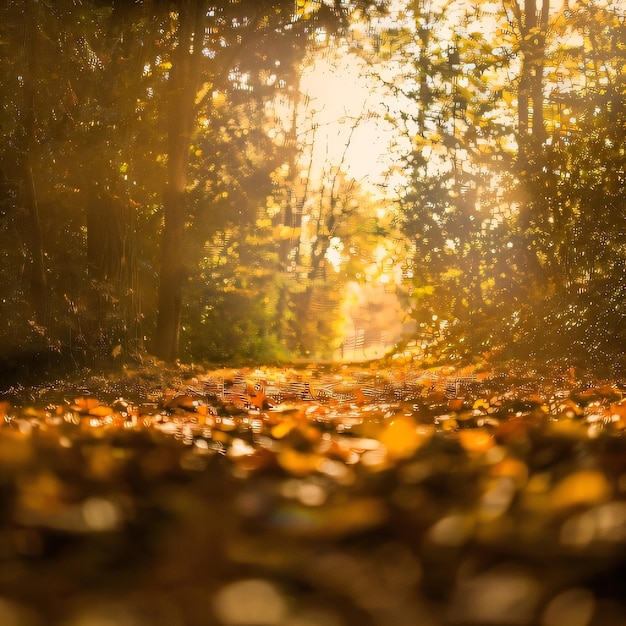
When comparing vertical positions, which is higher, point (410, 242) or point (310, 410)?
point (410, 242)

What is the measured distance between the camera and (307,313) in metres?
19.6

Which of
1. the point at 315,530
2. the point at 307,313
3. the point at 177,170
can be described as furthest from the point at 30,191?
the point at 307,313

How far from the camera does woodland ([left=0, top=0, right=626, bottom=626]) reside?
4.59ft

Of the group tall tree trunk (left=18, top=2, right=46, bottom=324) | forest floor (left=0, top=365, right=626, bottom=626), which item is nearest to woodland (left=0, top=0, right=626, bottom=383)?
tall tree trunk (left=18, top=2, right=46, bottom=324)

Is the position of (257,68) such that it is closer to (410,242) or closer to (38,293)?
(410,242)

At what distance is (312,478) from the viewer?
2.11 m

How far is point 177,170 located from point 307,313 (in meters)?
9.32

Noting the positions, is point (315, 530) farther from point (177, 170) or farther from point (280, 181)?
point (280, 181)

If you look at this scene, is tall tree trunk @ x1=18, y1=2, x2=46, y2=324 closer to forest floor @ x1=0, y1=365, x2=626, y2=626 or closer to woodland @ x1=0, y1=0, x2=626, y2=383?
woodland @ x1=0, y1=0, x2=626, y2=383

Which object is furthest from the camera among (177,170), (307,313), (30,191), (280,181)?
(307,313)

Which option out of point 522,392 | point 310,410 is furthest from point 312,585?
point 522,392

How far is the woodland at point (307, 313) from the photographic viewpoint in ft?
4.59

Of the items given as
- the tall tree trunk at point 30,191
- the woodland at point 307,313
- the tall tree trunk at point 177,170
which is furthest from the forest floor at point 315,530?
the tall tree trunk at point 177,170

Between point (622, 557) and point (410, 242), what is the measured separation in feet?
42.2
